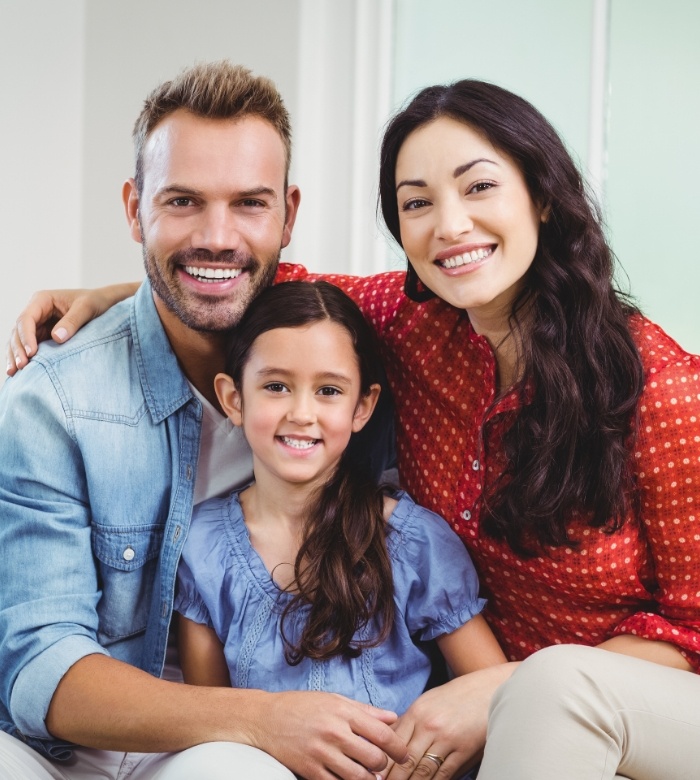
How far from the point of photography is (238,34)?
254 cm

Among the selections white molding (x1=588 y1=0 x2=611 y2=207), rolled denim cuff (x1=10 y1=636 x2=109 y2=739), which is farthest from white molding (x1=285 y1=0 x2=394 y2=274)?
rolled denim cuff (x1=10 y1=636 x2=109 y2=739)

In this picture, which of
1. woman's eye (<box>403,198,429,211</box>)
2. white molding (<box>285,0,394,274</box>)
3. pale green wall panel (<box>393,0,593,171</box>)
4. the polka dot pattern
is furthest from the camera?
white molding (<box>285,0,394,274</box>)

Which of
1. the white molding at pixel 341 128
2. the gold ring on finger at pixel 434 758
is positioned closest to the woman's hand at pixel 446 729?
the gold ring on finger at pixel 434 758

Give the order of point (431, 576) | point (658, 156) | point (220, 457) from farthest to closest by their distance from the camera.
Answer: point (658, 156)
point (220, 457)
point (431, 576)

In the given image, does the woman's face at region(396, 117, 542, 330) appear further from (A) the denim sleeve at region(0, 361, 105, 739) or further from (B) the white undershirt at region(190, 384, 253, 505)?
(A) the denim sleeve at region(0, 361, 105, 739)

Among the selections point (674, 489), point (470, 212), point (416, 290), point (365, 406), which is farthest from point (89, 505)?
point (674, 489)

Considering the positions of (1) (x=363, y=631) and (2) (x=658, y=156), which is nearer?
(1) (x=363, y=631)

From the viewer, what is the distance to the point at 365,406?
1.58m

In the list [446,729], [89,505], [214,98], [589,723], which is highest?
[214,98]

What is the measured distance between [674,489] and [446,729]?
1.46 ft

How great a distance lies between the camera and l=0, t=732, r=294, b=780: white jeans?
1.18 m

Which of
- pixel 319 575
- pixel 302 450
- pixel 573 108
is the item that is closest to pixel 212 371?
pixel 302 450

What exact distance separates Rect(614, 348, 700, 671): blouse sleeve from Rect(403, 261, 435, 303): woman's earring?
1.29 ft

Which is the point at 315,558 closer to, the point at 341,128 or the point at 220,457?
the point at 220,457
